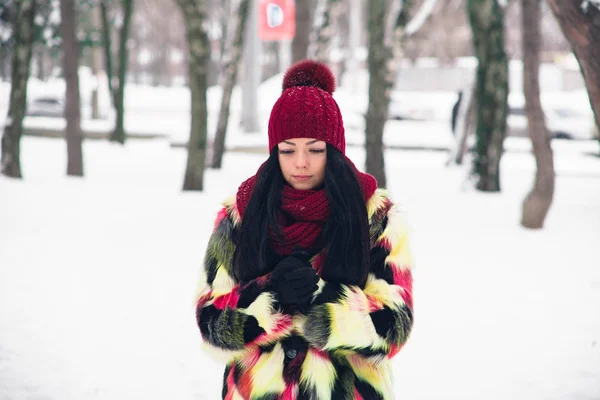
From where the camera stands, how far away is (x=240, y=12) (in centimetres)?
1633

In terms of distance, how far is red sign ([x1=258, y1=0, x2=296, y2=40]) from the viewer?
22.6m

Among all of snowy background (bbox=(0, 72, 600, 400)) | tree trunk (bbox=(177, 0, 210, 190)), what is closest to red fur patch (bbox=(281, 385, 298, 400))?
snowy background (bbox=(0, 72, 600, 400))

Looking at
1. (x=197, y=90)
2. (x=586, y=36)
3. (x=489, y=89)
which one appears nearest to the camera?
(x=586, y=36)

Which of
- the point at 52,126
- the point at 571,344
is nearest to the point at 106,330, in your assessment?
the point at 571,344

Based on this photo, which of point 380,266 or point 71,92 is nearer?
point 380,266

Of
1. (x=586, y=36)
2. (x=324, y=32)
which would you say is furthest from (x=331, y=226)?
(x=324, y=32)

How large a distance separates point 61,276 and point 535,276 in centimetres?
441

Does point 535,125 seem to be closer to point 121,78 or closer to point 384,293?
point 384,293

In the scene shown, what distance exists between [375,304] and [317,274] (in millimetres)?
212

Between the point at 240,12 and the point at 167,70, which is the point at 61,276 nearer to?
the point at 240,12

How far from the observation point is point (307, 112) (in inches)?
87.0

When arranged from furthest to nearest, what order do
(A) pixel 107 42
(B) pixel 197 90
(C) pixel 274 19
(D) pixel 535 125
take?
(C) pixel 274 19
(A) pixel 107 42
(B) pixel 197 90
(D) pixel 535 125

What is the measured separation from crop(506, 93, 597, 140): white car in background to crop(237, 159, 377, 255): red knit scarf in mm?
22637

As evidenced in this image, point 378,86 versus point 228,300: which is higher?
point 378,86
